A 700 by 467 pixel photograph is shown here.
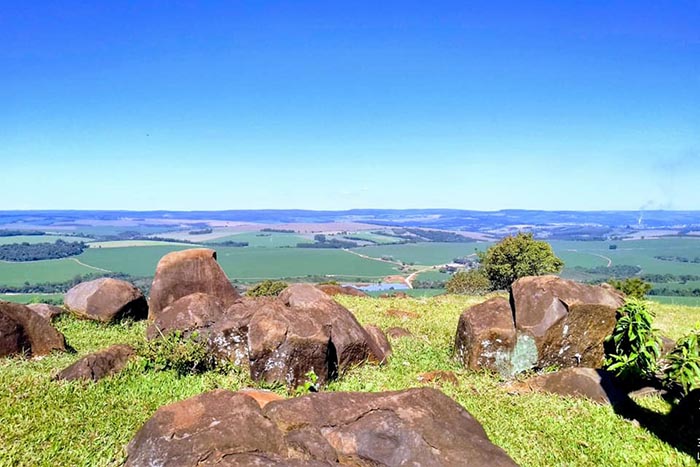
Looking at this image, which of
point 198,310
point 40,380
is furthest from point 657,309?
point 40,380

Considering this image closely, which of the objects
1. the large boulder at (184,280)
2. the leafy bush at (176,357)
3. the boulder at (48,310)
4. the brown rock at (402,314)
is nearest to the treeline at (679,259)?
the brown rock at (402,314)

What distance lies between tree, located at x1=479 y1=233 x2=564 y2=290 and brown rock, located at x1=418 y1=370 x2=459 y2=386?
36834 mm

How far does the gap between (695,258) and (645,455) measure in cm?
15275

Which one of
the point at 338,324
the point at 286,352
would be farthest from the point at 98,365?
the point at 338,324

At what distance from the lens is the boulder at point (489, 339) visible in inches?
509

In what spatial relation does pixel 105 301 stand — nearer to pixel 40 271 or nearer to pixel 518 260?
pixel 518 260

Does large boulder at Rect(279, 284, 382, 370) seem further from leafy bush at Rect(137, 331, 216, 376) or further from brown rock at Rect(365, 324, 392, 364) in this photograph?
leafy bush at Rect(137, 331, 216, 376)

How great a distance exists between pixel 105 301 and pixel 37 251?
14418 cm

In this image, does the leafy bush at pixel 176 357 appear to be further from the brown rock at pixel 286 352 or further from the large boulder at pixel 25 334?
the large boulder at pixel 25 334

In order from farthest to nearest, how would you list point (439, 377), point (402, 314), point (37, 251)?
point (37, 251), point (402, 314), point (439, 377)

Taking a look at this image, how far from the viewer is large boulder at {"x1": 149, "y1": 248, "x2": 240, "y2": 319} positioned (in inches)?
750

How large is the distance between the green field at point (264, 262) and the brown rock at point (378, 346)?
91728mm

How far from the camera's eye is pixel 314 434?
649 cm

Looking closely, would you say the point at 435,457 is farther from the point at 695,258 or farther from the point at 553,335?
the point at 695,258
